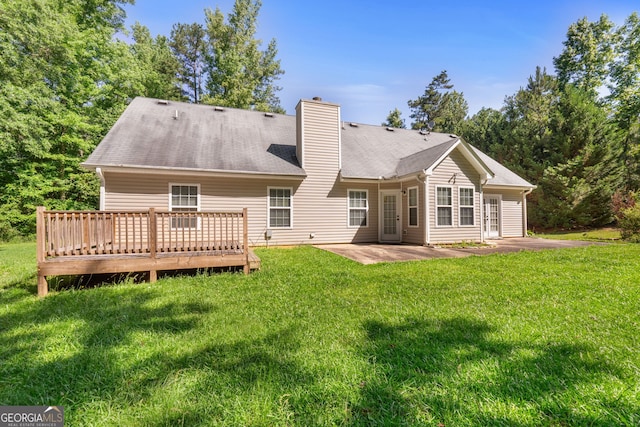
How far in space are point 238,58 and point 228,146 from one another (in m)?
15.1

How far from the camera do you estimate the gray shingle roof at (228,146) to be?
9406 millimetres

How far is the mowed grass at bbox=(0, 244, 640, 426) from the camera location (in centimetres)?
198

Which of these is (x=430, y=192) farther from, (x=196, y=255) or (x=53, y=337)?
(x=53, y=337)

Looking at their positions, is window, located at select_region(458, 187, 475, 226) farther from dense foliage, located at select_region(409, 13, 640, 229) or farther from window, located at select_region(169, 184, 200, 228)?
window, located at select_region(169, 184, 200, 228)

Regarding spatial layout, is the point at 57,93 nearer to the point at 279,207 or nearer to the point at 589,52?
the point at 279,207

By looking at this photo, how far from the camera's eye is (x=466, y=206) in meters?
10.7

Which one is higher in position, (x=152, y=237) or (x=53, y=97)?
(x=53, y=97)

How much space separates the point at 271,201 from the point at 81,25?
17.7 m

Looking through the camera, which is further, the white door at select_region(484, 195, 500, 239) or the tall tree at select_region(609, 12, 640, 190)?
the tall tree at select_region(609, 12, 640, 190)

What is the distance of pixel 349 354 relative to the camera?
2.71m

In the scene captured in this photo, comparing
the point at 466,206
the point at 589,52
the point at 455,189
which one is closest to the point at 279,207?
the point at 455,189

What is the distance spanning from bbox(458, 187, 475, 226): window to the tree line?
649 cm

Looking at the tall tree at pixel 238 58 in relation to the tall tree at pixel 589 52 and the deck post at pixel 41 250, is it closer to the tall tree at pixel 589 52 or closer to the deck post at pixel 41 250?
the deck post at pixel 41 250

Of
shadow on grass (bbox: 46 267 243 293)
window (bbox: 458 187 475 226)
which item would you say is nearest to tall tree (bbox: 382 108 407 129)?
window (bbox: 458 187 475 226)
